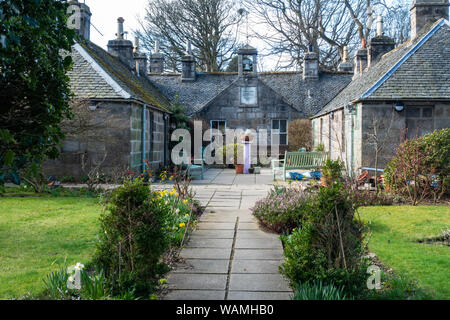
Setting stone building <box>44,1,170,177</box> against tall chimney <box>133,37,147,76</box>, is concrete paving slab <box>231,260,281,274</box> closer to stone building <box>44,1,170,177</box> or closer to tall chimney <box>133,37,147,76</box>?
stone building <box>44,1,170,177</box>

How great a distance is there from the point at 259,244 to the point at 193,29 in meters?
26.8

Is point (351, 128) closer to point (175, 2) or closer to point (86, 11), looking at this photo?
point (86, 11)

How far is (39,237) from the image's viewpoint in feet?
20.9

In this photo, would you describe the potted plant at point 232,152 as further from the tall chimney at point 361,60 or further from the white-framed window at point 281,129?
the tall chimney at point 361,60

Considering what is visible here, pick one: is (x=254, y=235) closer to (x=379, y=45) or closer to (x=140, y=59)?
(x=379, y=45)

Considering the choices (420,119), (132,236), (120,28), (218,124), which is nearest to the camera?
(132,236)

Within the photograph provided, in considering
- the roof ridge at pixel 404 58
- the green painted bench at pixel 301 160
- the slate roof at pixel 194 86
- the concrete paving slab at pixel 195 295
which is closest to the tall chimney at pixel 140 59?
the slate roof at pixel 194 86

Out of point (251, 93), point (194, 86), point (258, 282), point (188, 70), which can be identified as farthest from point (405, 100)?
point (188, 70)

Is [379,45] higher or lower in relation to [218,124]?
higher

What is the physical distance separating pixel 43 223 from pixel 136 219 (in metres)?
4.04

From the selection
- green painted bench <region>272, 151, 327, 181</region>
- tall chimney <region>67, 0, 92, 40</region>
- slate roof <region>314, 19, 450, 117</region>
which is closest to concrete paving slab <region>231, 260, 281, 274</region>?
green painted bench <region>272, 151, 327, 181</region>

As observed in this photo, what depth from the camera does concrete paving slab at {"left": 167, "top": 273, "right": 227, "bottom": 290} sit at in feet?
13.7

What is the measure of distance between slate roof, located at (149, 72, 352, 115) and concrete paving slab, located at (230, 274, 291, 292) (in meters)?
19.6

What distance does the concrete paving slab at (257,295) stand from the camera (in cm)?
385
